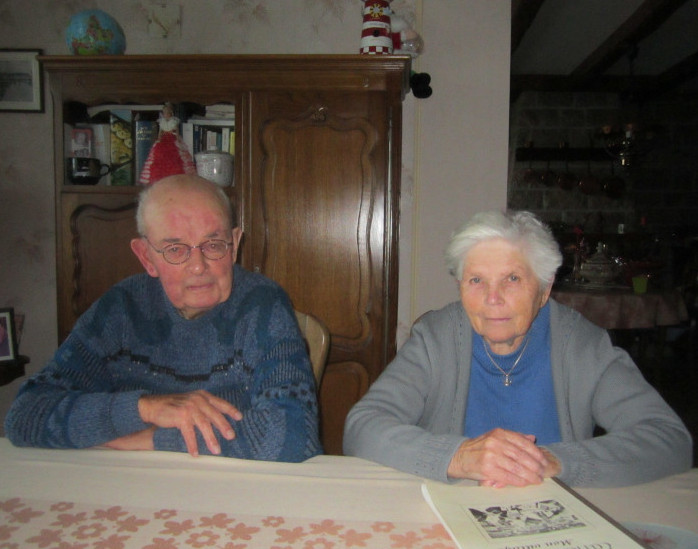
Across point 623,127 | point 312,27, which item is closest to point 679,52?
point 623,127

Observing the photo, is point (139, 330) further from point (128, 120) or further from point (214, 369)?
point (128, 120)

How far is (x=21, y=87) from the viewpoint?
273cm

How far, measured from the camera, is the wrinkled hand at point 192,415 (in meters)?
0.93

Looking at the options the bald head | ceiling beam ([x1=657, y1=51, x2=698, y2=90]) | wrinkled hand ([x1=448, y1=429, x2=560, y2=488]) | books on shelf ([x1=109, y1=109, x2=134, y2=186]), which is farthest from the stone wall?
wrinkled hand ([x1=448, y1=429, x2=560, y2=488])

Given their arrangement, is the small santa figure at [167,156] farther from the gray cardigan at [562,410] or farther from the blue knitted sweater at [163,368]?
the gray cardigan at [562,410]

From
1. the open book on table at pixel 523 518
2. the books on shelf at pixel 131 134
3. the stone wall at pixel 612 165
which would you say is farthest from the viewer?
the stone wall at pixel 612 165

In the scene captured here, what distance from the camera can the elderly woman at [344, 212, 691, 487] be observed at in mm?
1048

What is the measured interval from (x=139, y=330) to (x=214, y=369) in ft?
0.64

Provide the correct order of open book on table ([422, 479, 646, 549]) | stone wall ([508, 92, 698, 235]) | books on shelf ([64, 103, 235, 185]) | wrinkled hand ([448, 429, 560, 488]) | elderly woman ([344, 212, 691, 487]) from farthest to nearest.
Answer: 1. stone wall ([508, 92, 698, 235])
2. books on shelf ([64, 103, 235, 185])
3. elderly woman ([344, 212, 691, 487])
4. wrinkled hand ([448, 429, 560, 488])
5. open book on table ([422, 479, 646, 549])

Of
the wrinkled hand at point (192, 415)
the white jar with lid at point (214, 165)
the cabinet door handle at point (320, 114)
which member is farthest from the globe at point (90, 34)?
the wrinkled hand at point (192, 415)

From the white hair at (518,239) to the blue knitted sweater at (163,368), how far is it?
42 cm

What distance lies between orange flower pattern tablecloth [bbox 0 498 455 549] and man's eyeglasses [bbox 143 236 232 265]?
1.88 feet

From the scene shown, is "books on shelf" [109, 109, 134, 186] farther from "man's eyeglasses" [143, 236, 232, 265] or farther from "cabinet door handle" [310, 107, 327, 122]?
"man's eyeglasses" [143, 236, 232, 265]

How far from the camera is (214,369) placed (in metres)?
1.18
